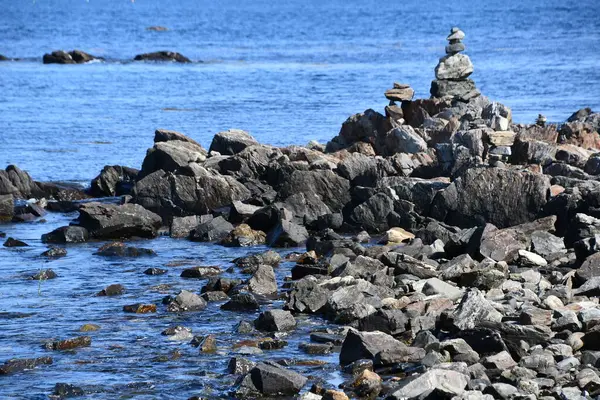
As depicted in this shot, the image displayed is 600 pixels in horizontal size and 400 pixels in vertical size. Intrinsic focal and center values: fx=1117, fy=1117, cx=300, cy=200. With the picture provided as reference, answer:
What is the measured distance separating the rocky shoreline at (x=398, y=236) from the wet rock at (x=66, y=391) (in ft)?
0.10

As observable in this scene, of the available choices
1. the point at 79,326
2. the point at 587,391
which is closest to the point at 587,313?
the point at 587,391

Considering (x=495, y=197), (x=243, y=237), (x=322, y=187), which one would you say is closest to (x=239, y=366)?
(x=243, y=237)

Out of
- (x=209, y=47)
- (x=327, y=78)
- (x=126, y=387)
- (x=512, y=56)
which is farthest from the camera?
(x=209, y=47)

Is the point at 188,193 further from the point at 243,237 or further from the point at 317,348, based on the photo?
the point at 317,348

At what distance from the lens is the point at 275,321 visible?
18.3 m

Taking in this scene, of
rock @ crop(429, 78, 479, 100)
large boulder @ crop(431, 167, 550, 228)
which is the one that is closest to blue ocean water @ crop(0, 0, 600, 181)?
rock @ crop(429, 78, 479, 100)

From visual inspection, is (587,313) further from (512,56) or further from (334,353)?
(512,56)

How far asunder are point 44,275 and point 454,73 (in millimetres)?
18787

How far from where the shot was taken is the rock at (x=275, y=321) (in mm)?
18375

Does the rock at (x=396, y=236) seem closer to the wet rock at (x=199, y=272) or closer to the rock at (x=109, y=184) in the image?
the wet rock at (x=199, y=272)

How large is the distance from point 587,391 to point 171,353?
6.46 metres

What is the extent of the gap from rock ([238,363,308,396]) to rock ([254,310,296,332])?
2979 mm

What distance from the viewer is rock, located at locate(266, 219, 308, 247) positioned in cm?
2603

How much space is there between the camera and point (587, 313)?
16875 mm
